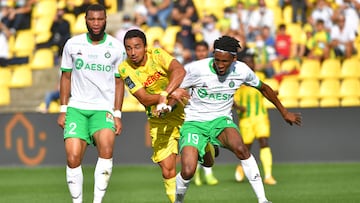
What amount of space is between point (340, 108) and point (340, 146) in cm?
84

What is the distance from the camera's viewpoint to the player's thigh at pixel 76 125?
11250 mm

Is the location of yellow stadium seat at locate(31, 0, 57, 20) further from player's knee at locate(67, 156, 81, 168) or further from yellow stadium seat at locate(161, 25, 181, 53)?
player's knee at locate(67, 156, 81, 168)

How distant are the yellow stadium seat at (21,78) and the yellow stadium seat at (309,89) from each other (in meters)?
7.53

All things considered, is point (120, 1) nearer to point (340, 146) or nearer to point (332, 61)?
point (332, 61)

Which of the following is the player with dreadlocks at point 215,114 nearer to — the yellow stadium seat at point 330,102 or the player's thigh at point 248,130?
the player's thigh at point 248,130

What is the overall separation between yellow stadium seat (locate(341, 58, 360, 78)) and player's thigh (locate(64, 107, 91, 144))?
41.3 feet

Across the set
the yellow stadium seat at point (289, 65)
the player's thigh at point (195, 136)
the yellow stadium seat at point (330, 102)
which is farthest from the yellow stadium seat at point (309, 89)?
the player's thigh at point (195, 136)

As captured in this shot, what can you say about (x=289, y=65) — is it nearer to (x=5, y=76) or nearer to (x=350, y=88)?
(x=350, y=88)

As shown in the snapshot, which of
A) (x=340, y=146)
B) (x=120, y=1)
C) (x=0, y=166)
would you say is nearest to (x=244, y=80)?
(x=340, y=146)

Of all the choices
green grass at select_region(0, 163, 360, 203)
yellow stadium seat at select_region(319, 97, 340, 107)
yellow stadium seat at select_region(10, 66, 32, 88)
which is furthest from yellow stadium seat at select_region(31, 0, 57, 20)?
yellow stadium seat at select_region(319, 97, 340, 107)

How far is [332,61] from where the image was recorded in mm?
23266

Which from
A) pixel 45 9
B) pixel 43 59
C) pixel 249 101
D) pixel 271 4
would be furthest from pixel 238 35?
pixel 45 9

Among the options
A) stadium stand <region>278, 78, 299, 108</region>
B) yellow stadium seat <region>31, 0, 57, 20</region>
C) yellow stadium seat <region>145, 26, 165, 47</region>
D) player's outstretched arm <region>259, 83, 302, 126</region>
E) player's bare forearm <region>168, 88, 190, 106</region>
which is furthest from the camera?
yellow stadium seat <region>31, 0, 57, 20</region>

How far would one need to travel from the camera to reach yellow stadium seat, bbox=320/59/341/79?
75.8ft
